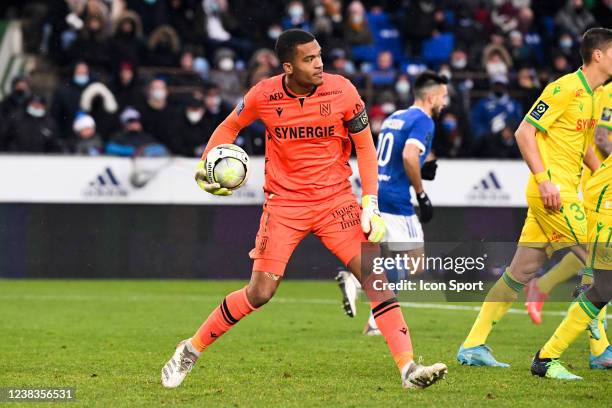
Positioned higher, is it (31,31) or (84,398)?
(31,31)

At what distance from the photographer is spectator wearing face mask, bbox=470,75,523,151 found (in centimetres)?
1984

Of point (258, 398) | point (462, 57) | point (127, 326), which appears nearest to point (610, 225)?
point (258, 398)

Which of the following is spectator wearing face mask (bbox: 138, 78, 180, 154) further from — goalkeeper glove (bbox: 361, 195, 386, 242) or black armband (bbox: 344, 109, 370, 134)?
goalkeeper glove (bbox: 361, 195, 386, 242)

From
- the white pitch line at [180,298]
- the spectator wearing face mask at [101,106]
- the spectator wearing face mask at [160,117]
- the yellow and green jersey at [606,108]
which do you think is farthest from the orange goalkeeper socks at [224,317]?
the spectator wearing face mask at [101,106]

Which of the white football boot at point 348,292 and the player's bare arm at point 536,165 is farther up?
the player's bare arm at point 536,165

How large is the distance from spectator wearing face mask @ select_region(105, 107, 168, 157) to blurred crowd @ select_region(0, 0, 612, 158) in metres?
0.02

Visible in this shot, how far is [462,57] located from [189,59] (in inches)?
202

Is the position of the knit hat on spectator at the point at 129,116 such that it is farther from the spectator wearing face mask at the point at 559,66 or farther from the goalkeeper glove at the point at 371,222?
the goalkeeper glove at the point at 371,222

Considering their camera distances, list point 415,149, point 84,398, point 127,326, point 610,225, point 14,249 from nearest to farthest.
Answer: point 84,398 → point 610,225 → point 415,149 → point 127,326 → point 14,249

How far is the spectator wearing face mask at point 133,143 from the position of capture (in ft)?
59.4

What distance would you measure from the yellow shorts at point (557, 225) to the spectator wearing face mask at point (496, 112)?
10.6m

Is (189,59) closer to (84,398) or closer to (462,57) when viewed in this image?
(462,57)

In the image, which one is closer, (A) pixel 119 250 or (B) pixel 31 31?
(A) pixel 119 250

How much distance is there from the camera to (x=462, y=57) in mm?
22125
